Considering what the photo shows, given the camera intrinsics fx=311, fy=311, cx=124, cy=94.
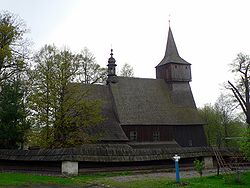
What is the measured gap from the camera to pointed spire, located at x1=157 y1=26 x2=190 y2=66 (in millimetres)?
38500

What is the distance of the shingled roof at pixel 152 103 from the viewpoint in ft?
107

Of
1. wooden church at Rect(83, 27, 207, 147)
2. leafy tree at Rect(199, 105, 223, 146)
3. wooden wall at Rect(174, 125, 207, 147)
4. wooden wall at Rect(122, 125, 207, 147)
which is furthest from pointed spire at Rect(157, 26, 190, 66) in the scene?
leafy tree at Rect(199, 105, 223, 146)

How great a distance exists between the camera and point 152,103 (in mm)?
34844

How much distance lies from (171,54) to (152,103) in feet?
26.6

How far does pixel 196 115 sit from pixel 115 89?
10.0 m

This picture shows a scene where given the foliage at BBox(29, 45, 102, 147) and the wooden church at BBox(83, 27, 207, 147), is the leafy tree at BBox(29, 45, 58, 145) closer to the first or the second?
the foliage at BBox(29, 45, 102, 147)

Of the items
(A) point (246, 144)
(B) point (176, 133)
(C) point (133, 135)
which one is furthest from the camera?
(B) point (176, 133)

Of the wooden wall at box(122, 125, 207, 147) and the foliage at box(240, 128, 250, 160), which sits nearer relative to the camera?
the foliage at box(240, 128, 250, 160)

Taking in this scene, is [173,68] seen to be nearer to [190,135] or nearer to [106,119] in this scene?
[190,135]

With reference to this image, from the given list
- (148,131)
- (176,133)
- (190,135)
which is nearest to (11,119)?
(148,131)

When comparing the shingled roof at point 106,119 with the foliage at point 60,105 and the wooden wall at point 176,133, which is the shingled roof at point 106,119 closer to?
the wooden wall at point 176,133

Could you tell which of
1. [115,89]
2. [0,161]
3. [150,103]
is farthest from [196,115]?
[0,161]

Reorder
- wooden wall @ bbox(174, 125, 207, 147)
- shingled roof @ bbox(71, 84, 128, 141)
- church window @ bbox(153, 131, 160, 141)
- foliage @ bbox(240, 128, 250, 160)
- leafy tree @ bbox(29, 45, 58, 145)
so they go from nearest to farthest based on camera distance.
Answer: foliage @ bbox(240, 128, 250, 160), leafy tree @ bbox(29, 45, 58, 145), shingled roof @ bbox(71, 84, 128, 141), church window @ bbox(153, 131, 160, 141), wooden wall @ bbox(174, 125, 207, 147)

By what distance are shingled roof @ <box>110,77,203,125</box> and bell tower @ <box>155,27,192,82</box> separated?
1.08 meters
